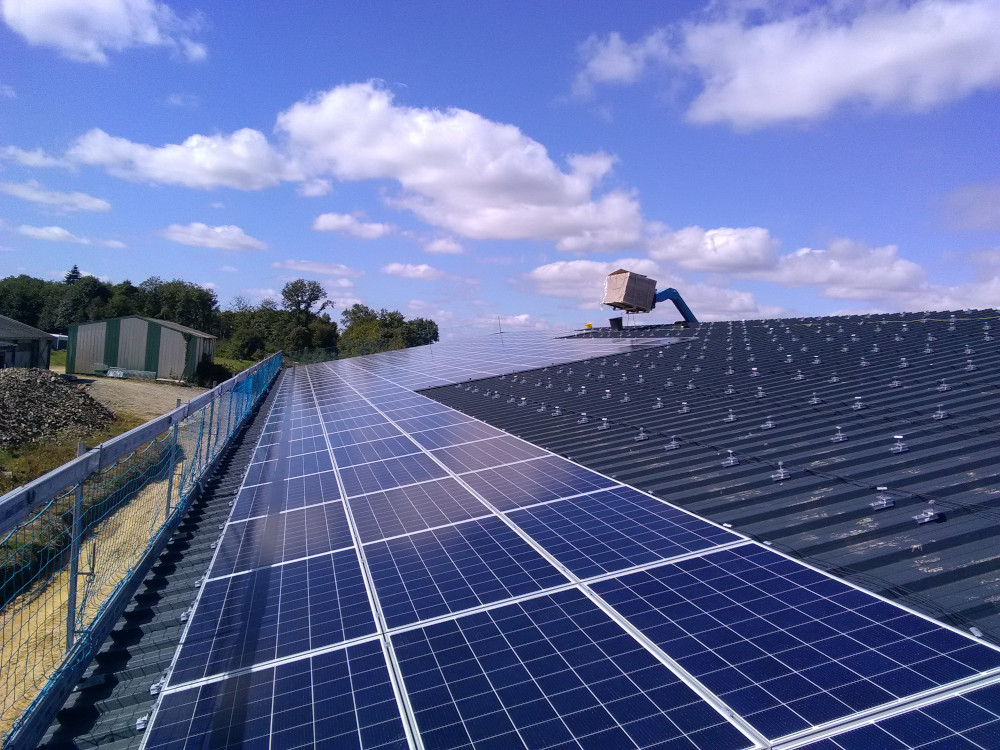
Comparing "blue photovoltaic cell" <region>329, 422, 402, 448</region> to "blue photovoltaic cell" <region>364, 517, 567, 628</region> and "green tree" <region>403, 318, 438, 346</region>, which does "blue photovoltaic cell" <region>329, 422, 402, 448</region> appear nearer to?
"blue photovoltaic cell" <region>364, 517, 567, 628</region>

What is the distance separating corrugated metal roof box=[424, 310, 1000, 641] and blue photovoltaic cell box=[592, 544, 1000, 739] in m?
0.42

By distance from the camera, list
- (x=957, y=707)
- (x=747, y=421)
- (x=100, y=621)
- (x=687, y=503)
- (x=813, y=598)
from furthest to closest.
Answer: (x=747, y=421) → (x=687, y=503) → (x=100, y=621) → (x=813, y=598) → (x=957, y=707)

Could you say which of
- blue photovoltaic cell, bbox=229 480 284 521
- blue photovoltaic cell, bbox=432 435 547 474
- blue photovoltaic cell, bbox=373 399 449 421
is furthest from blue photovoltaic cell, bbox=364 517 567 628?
blue photovoltaic cell, bbox=373 399 449 421

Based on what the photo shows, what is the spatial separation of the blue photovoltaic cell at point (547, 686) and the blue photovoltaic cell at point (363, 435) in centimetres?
1031

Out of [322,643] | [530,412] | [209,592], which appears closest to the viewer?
[322,643]

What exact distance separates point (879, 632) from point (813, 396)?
8.52 metres

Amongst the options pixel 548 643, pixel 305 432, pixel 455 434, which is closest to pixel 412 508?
pixel 548 643

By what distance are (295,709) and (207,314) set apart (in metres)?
120

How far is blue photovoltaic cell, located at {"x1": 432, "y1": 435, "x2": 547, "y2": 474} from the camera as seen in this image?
37.8ft

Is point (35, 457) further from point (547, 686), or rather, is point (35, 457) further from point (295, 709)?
point (547, 686)

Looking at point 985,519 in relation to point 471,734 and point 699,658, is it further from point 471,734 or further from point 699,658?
point 471,734

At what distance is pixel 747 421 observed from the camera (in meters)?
11.7

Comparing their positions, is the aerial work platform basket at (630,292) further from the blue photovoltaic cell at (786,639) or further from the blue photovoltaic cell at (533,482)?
the blue photovoltaic cell at (786,639)

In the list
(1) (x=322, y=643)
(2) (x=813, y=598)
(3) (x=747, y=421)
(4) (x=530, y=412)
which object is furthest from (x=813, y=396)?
(1) (x=322, y=643)
